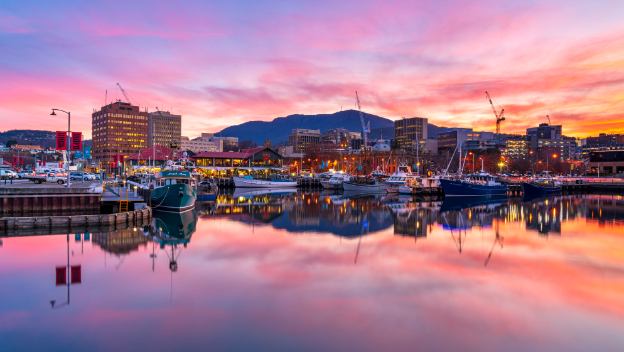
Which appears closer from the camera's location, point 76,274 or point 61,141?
point 76,274

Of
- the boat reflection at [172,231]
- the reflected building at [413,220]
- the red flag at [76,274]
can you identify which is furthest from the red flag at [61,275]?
the reflected building at [413,220]

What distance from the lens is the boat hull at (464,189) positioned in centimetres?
7956

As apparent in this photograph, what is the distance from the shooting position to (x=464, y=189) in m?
80.9

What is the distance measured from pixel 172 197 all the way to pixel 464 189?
53759mm

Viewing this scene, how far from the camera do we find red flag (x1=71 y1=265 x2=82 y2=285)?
66.5 feet

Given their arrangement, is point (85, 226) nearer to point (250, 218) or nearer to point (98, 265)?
point (98, 265)

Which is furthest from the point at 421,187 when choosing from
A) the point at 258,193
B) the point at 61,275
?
the point at 61,275

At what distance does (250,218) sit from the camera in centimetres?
4619

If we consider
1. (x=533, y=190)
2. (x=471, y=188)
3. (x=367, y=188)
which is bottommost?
(x=533, y=190)

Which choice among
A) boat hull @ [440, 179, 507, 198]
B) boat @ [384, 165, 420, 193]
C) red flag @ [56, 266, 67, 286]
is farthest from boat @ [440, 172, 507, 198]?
red flag @ [56, 266, 67, 286]

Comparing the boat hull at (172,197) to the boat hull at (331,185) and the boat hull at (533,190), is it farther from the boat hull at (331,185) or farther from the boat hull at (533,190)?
the boat hull at (533,190)

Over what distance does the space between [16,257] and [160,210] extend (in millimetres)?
22779

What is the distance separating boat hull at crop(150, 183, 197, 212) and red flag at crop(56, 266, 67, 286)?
2319 centimetres

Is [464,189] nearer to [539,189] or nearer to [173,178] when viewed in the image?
[539,189]
